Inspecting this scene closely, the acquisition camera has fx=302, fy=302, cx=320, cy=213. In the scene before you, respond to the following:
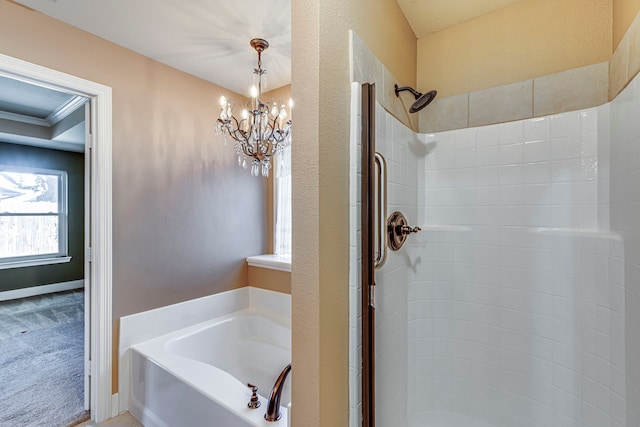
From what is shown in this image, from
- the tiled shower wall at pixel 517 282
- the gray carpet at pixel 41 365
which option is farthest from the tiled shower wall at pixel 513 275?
the gray carpet at pixel 41 365

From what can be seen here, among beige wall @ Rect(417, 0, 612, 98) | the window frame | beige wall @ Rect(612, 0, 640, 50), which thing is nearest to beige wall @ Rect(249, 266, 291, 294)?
the window frame

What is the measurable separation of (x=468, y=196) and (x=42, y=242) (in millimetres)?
6344

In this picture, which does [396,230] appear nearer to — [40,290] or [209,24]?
[209,24]

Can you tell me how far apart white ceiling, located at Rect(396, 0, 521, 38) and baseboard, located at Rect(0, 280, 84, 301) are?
6393 mm

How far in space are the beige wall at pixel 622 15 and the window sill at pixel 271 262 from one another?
2308 mm

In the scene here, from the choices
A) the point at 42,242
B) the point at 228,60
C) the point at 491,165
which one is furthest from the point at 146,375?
the point at 42,242

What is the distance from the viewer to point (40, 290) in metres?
4.92

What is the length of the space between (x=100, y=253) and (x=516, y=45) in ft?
8.97

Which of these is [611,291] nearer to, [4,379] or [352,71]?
[352,71]

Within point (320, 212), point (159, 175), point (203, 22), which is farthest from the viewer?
point (159, 175)

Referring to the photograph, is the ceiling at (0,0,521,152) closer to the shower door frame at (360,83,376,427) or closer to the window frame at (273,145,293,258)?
the window frame at (273,145,293,258)

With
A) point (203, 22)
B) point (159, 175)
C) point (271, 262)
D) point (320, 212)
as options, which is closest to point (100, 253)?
point (159, 175)

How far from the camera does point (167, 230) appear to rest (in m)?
2.30

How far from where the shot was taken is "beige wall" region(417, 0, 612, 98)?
1443 mm
